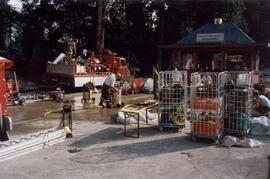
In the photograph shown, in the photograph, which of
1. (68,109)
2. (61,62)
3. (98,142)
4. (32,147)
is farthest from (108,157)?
(61,62)

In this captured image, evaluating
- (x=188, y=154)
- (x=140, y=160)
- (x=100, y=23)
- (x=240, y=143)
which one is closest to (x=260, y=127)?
(x=240, y=143)

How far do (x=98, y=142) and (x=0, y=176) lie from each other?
3.02 meters

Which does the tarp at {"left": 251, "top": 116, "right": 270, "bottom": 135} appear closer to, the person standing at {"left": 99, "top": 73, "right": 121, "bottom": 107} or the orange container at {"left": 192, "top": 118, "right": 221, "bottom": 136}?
the orange container at {"left": 192, "top": 118, "right": 221, "bottom": 136}

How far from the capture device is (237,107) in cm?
895

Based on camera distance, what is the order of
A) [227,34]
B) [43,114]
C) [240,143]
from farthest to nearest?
[227,34], [43,114], [240,143]

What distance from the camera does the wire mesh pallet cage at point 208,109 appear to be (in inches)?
335

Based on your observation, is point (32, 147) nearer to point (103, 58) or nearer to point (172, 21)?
point (103, 58)

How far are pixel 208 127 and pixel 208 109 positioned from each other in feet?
1.62

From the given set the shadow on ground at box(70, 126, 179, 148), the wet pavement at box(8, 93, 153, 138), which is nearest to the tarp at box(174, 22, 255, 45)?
the wet pavement at box(8, 93, 153, 138)

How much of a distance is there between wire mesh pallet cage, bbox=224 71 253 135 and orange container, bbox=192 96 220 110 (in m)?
0.71

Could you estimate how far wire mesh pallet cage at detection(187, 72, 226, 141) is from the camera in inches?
335

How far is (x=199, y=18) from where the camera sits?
1406 inches

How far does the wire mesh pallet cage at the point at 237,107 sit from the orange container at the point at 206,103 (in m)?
0.71

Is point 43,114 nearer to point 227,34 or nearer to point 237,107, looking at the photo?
point 237,107
